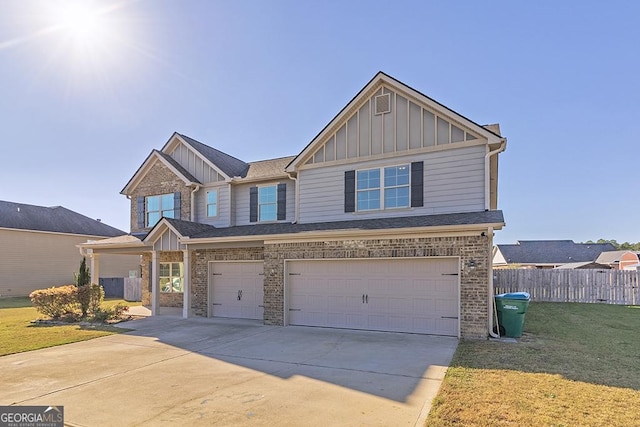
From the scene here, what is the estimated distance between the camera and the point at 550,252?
50312mm

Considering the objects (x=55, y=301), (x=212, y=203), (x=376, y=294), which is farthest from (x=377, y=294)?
(x=55, y=301)

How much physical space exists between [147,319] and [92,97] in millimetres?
8203

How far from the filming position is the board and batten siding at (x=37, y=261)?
25531mm

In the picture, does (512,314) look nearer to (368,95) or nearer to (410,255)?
(410,255)

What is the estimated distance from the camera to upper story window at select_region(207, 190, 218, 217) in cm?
1694

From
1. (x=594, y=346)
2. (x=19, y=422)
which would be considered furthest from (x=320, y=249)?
(x=19, y=422)

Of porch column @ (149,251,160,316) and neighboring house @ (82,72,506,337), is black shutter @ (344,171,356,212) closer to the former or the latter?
neighboring house @ (82,72,506,337)

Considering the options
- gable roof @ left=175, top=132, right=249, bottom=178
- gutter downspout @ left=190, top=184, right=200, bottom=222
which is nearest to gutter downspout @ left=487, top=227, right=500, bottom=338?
gable roof @ left=175, top=132, right=249, bottom=178

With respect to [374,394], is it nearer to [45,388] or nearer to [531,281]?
[45,388]

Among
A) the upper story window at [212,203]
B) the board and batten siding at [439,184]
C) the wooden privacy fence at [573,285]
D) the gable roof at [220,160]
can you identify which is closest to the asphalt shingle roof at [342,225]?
the board and batten siding at [439,184]

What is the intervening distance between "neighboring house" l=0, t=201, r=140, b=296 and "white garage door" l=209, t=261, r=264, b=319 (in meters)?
14.7

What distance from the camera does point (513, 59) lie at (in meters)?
13.1

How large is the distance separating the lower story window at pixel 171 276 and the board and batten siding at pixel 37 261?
15548mm

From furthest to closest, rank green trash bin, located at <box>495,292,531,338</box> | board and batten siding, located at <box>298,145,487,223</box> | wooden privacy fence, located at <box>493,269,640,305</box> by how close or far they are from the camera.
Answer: wooden privacy fence, located at <box>493,269,640,305</box>, board and batten siding, located at <box>298,145,487,223</box>, green trash bin, located at <box>495,292,531,338</box>
